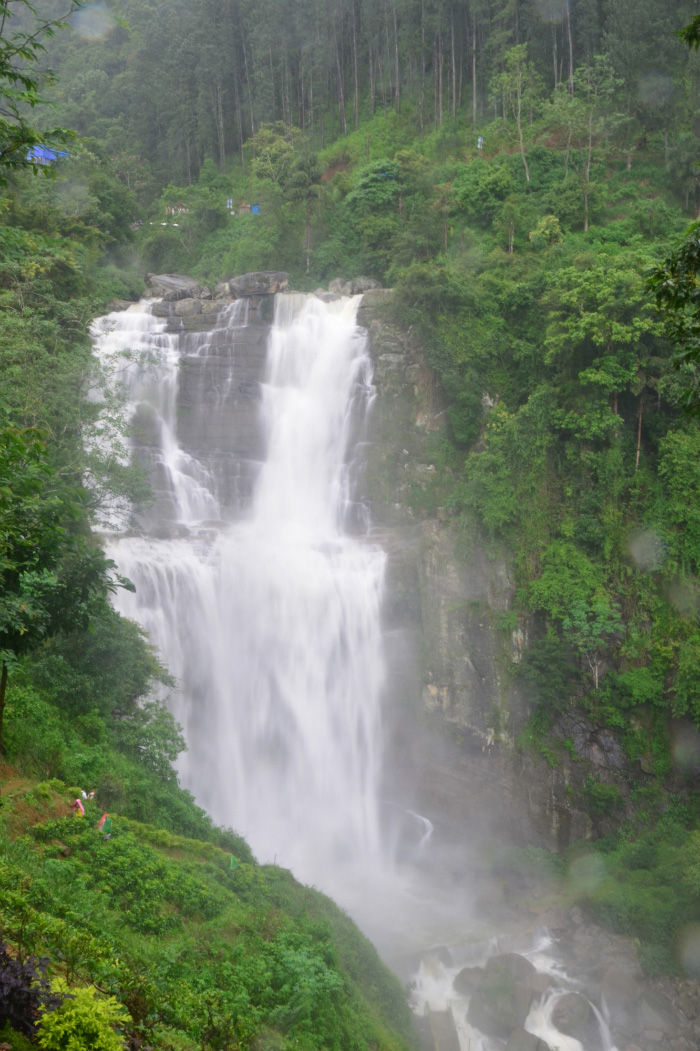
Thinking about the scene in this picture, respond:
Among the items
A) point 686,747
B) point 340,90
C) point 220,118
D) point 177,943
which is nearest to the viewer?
point 177,943

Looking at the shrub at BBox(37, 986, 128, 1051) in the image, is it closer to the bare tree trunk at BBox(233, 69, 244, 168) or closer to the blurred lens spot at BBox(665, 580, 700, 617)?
the blurred lens spot at BBox(665, 580, 700, 617)

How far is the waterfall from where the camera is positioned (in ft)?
59.4

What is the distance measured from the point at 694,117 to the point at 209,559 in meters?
24.4

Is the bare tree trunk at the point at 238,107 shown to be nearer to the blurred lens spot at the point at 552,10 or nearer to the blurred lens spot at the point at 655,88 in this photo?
the blurred lens spot at the point at 552,10

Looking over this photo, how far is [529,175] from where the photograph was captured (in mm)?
29031

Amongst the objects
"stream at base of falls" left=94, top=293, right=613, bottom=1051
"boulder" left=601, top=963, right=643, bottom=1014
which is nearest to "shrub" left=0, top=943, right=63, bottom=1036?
"stream at base of falls" left=94, top=293, right=613, bottom=1051

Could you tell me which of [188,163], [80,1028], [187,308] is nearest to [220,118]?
[188,163]

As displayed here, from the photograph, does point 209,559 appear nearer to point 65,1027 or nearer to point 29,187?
point 29,187

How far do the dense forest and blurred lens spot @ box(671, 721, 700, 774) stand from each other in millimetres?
181

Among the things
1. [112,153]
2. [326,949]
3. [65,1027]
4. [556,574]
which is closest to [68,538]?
[65,1027]

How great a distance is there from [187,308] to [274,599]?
11512 mm

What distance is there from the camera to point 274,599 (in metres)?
19.3

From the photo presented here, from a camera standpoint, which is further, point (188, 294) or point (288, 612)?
point (188, 294)

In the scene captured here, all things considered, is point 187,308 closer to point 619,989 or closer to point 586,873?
point 586,873
